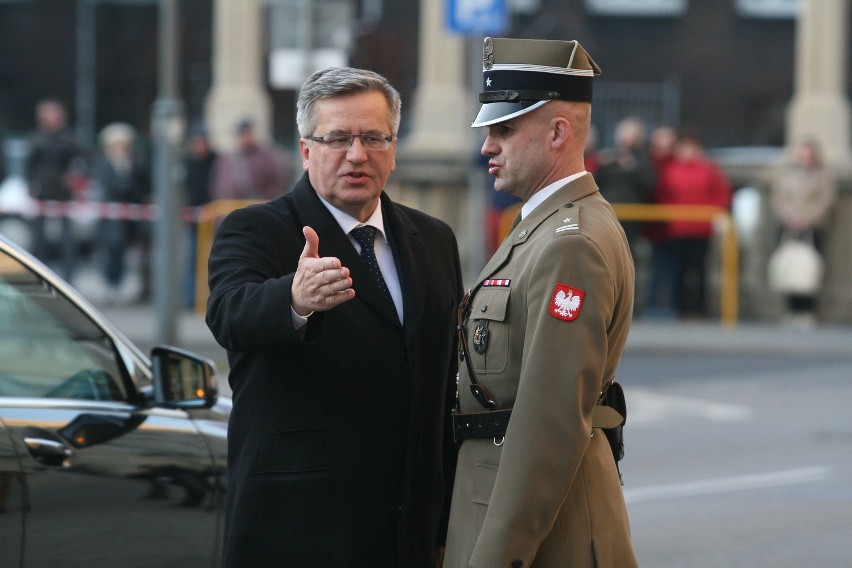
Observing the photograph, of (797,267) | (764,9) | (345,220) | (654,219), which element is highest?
(764,9)

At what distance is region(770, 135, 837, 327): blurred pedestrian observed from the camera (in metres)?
16.5

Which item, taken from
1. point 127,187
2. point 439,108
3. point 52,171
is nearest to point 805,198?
point 439,108

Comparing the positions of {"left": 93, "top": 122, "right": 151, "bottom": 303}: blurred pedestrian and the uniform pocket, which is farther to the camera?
{"left": 93, "top": 122, "right": 151, "bottom": 303}: blurred pedestrian

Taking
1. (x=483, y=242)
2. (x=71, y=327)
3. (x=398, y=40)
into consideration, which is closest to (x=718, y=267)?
(x=483, y=242)

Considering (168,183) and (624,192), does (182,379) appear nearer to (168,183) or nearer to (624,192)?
(168,183)

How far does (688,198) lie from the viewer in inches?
656

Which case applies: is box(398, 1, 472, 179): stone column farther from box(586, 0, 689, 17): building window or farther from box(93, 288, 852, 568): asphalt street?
box(586, 0, 689, 17): building window

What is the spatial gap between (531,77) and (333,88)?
54cm

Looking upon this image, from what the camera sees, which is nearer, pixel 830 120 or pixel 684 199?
pixel 684 199

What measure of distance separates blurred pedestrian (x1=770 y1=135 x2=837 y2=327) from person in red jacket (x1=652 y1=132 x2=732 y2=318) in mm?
564

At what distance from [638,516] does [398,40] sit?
99.0 ft

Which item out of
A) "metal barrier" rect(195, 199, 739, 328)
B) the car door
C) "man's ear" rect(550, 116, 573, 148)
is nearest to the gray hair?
"man's ear" rect(550, 116, 573, 148)

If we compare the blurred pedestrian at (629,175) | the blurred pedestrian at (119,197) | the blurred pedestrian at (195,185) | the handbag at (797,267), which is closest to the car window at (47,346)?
the blurred pedestrian at (629,175)

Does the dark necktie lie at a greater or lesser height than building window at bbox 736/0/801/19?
lesser
